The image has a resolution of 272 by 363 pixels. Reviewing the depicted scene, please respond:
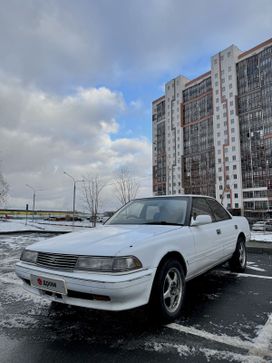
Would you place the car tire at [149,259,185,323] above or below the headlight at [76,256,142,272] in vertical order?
below

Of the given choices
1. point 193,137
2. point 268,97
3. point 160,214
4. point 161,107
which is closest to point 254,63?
point 268,97

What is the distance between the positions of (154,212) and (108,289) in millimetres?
1937

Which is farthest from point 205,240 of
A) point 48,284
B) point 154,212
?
point 48,284

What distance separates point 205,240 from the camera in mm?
4156

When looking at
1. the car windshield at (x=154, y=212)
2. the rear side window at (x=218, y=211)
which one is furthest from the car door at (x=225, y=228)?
the car windshield at (x=154, y=212)

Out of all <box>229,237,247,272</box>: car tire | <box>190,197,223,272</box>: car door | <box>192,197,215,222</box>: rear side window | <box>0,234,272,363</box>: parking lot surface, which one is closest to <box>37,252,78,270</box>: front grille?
<box>0,234,272,363</box>: parking lot surface

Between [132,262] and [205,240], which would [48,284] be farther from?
[205,240]

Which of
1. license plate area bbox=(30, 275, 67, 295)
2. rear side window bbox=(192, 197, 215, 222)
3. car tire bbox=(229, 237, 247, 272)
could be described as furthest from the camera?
car tire bbox=(229, 237, 247, 272)

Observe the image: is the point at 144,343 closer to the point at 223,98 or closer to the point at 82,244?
the point at 82,244

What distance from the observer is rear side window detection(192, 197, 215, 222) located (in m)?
4.37

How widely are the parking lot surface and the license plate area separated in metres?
0.48

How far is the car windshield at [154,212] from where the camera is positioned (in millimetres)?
4121

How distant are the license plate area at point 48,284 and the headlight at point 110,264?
10.2 inches

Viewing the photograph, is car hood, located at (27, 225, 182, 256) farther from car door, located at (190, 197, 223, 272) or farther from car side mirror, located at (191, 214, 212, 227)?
car door, located at (190, 197, 223, 272)
